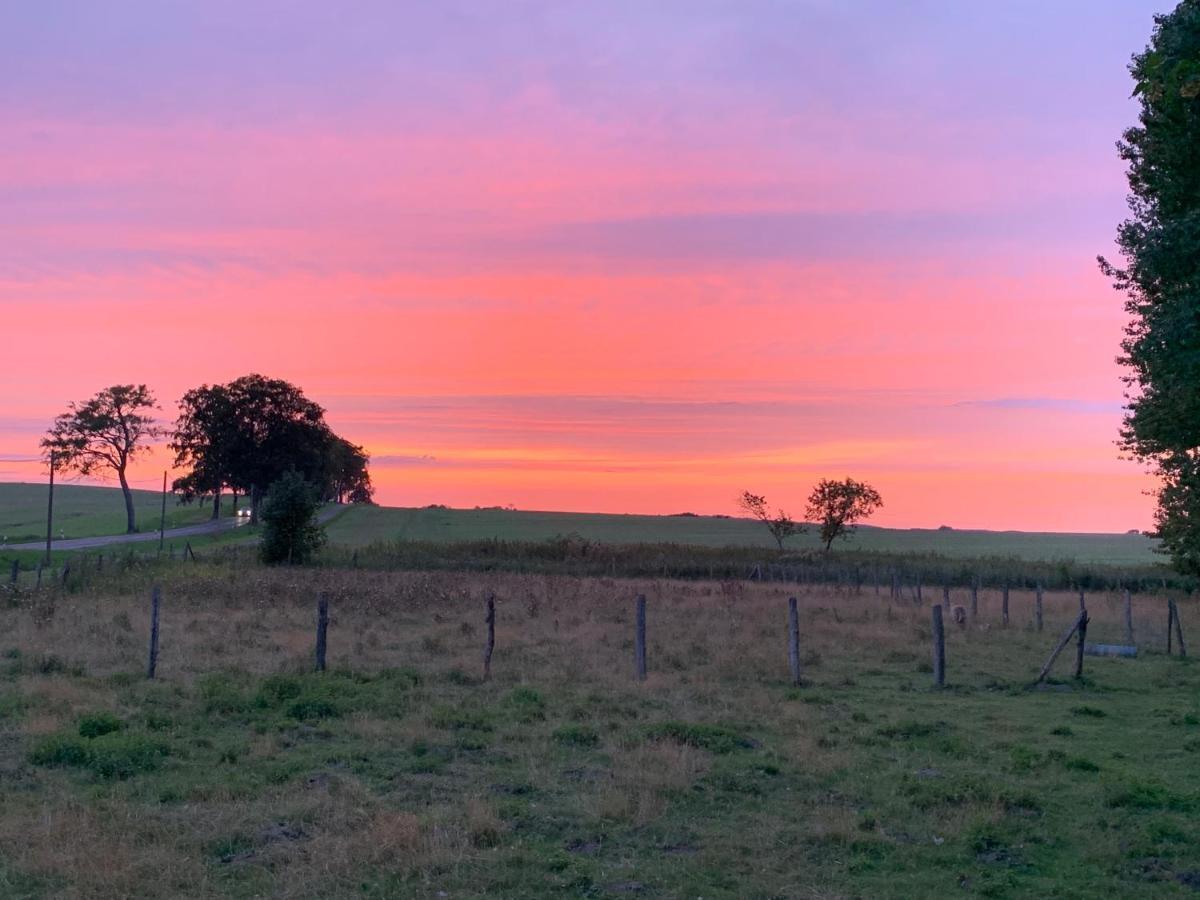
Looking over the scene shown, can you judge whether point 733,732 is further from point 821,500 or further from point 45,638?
point 821,500

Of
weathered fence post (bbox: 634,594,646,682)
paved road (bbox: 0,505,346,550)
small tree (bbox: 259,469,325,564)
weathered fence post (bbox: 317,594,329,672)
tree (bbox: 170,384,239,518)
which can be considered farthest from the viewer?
tree (bbox: 170,384,239,518)

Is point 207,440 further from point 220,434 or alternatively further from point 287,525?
point 287,525

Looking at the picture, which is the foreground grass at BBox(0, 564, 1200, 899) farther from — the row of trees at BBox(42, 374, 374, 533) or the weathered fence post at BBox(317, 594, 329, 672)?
the row of trees at BBox(42, 374, 374, 533)

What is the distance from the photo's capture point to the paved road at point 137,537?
62750 mm

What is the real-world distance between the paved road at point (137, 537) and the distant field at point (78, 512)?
6.51ft

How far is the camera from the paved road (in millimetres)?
62750

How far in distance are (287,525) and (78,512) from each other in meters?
80.3

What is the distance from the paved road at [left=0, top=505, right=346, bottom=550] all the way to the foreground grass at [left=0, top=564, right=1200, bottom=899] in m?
43.6

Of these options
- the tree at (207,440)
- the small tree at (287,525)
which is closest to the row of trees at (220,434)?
the tree at (207,440)

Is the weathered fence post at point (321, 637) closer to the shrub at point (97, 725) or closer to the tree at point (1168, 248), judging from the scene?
the shrub at point (97, 725)

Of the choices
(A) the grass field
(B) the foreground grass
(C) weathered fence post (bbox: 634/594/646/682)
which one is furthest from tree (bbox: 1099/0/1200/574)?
(A) the grass field

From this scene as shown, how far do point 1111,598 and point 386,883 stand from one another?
38.6 metres

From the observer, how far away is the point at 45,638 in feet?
73.4

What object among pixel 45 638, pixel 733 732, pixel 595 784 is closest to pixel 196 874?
pixel 595 784
